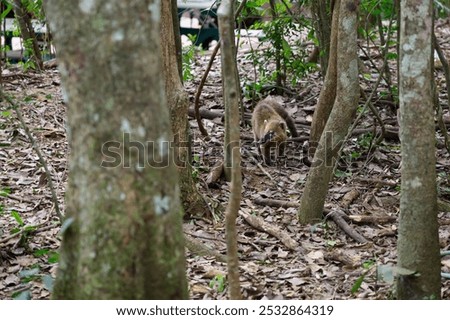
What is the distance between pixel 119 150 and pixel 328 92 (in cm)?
481

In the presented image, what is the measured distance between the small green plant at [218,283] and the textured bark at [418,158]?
1.47m

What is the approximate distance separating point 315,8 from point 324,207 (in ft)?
10.2

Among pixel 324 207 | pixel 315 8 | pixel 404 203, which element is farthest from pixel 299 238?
pixel 315 8

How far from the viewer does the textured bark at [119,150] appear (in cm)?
345

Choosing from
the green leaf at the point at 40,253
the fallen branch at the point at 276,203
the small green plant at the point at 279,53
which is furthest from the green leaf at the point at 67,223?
the small green plant at the point at 279,53

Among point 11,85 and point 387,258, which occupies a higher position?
point 11,85

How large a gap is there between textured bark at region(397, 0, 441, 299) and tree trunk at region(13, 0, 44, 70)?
767 centimetres

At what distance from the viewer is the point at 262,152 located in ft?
31.6

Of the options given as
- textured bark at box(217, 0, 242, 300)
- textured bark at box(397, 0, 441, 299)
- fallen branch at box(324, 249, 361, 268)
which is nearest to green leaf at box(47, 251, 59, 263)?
textured bark at box(217, 0, 242, 300)

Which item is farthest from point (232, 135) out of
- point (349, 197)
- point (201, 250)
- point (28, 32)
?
point (28, 32)

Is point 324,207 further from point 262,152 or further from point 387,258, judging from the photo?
point 262,152

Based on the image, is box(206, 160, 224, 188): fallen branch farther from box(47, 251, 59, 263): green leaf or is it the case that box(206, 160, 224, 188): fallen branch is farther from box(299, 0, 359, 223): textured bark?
box(47, 251, 59, 263): green leaf

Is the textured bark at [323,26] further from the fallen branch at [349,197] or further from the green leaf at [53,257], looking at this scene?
the green leaf at [53,257]

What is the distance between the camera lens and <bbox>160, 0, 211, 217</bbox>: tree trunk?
22.5 feet
